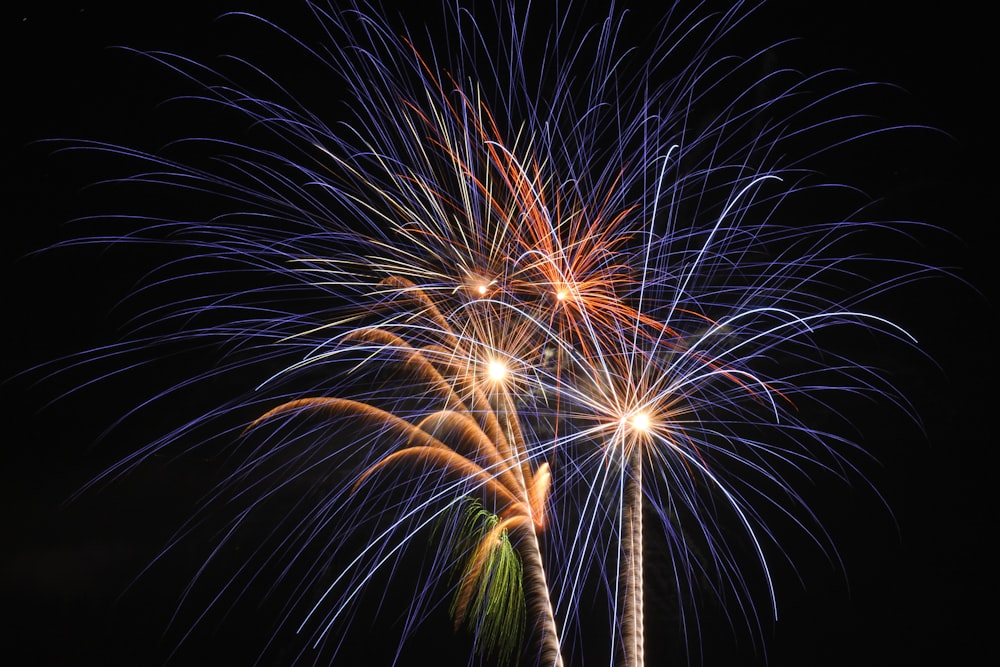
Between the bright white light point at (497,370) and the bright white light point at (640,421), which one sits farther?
the bright white light point at (497,370)

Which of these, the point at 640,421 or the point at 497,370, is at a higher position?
the point at 497,370

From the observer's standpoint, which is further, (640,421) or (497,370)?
(497,370)

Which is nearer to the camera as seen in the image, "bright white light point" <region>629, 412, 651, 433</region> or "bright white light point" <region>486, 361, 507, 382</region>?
"bright white light point" <region>629, 412, 651, 433</region>

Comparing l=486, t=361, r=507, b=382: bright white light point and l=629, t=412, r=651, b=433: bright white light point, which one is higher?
l=486, t=361, r=507, b=382: bright white light point

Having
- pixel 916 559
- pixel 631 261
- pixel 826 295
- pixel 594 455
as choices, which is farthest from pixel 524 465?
pixel 916 559
